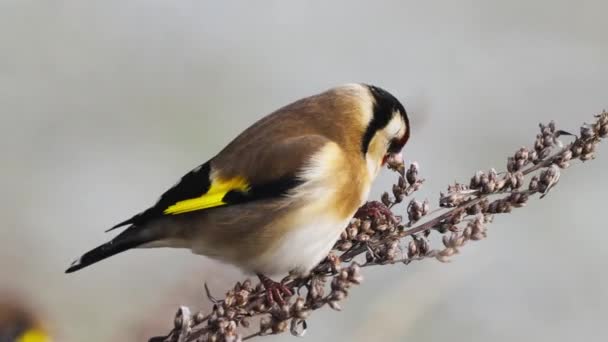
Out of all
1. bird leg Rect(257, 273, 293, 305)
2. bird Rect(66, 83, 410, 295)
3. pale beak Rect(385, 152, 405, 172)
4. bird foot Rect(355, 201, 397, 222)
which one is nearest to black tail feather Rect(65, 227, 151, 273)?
bird Rect(66, 83, 410, 295)

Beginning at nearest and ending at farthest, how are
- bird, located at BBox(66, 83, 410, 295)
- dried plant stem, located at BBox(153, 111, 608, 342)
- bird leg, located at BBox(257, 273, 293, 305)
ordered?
dried plant stem, located at BBox(153, 111, 608, 342) < bird leg, located at BBox(257, 273, 293, 305) < bird, located at BBox(66, 83, 410, 295)

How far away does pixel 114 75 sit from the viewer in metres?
5.73

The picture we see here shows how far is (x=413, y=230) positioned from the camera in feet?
7.84

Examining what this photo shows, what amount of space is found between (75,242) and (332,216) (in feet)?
7.18

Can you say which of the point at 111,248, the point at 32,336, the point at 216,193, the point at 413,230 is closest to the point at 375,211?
the point at 413,230

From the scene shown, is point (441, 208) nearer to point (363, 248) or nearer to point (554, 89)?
point (363, 248)

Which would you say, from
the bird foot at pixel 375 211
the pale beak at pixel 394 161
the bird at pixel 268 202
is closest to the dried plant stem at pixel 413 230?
the bird foot at pixel 375 211

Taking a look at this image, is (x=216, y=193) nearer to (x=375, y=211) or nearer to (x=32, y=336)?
(x=375, y=211)

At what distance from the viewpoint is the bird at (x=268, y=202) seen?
2.69 meters

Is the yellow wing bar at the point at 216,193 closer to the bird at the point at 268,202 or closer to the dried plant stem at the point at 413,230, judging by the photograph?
the bird at the point at 268,202

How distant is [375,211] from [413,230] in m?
0.27

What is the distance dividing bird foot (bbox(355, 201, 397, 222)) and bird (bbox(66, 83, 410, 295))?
22 mm

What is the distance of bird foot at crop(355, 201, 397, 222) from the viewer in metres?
2.53

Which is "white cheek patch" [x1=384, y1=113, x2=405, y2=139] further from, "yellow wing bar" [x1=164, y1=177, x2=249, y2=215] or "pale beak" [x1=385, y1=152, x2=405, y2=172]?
"yellow wing bar" [x1=164, y1=177, x2=249, y2=215]
